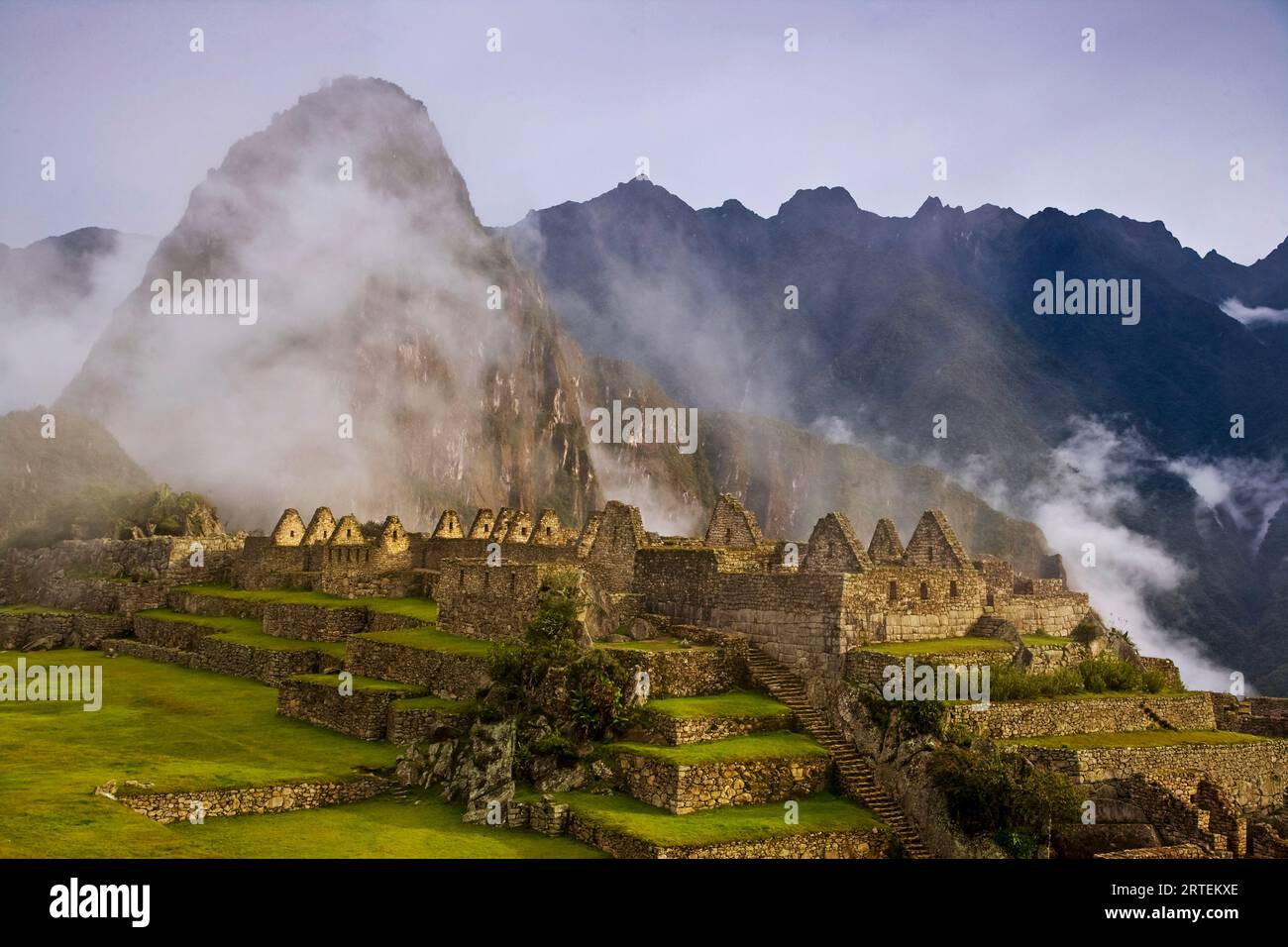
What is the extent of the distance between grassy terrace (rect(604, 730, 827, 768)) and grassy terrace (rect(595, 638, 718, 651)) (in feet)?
8.77

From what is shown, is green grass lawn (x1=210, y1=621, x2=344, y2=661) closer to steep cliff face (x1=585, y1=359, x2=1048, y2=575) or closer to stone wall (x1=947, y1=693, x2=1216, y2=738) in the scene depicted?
stone wall (x1=947, y1=693, x2=1216, y2=738)

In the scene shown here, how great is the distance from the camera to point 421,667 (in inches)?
1119

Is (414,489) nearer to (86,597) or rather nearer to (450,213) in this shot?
(450,213)

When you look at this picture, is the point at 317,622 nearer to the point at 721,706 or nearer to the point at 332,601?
the point at 332,601

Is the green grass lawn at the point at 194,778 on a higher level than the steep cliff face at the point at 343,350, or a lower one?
lower

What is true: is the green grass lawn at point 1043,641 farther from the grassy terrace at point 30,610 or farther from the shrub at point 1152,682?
the grassy terrace at point 30,610

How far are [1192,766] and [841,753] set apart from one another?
751cm

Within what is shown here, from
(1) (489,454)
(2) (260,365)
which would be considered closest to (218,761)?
(2) (260,365)

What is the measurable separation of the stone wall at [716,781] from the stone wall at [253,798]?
18.5ft


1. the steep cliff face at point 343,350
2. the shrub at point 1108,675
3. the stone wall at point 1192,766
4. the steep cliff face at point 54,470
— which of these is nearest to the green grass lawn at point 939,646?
the shrub at point 1108,675

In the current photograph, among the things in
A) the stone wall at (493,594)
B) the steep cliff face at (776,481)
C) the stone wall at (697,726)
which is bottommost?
the stone wall at (697,726)

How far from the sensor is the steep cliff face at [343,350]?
127500 millimetres

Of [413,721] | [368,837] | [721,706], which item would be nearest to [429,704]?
[413,721]
